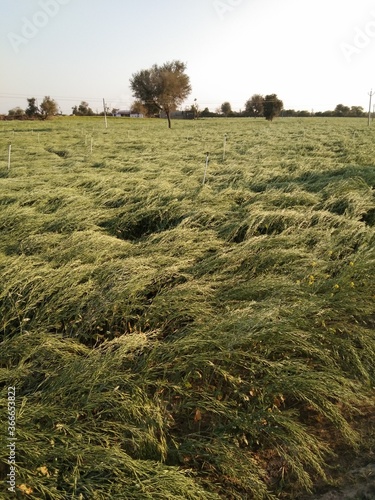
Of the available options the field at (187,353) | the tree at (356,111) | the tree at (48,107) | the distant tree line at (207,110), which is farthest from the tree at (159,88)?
the tree at (356,111)

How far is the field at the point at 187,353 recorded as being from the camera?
6.21 feet

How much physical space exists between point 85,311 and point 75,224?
2110mm

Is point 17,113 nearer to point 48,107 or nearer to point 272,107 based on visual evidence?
point 48,107

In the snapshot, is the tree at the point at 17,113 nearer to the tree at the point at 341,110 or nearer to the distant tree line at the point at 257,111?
the distant tree line at the point at 257,111

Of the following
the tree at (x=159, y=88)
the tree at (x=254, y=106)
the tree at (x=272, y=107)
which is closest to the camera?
the tree at (x=159, y=88)

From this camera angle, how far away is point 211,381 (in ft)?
8.14

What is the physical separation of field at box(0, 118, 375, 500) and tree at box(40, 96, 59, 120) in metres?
40.2

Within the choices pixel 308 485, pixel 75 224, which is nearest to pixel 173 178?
pixel 75 224

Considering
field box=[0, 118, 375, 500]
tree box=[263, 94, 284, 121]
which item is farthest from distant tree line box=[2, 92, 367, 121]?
field box=[0, 118, 375, 500]

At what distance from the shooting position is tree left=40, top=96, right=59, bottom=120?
1569 inches

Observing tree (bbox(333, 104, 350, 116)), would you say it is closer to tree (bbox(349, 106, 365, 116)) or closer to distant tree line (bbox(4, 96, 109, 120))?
tree (bbox(349, 106, 365, 116))

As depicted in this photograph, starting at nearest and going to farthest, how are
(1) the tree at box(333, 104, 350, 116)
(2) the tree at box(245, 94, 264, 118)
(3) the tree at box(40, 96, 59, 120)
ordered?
(3) the tree at box(40, 96, 59, 120) → (2) the tree at box(245, 94, 264, 118) → (1) the tree at box(333, 104, 350, 116)

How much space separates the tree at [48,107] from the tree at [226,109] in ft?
109

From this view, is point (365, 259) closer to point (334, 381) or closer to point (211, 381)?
point (334, 381)
